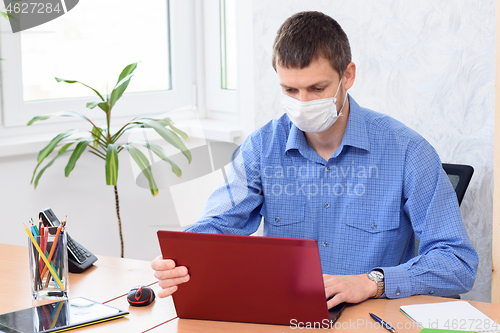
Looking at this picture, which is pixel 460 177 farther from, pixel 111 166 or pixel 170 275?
pixel 111 166

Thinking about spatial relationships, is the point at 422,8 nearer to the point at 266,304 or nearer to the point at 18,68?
the point at 266,304

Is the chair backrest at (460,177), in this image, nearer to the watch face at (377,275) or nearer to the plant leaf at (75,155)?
the watch face at (377,275)

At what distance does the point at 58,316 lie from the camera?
4.00ft

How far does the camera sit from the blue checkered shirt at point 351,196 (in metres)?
1.47

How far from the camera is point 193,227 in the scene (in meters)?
1.50

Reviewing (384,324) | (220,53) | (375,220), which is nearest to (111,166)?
(220,53)

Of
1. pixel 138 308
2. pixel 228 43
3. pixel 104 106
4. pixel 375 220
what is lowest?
pixel 138 308

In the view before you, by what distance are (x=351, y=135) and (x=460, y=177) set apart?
0.42 m

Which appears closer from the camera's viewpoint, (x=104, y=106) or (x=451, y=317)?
(x=451, y=317)

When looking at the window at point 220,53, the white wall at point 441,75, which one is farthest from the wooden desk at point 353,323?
the window at point 220,53

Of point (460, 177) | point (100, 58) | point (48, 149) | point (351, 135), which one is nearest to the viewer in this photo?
point (351, 135)

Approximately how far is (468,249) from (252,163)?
0.65 meters

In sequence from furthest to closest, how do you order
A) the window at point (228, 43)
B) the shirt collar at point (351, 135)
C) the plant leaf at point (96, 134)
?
1. the window at point (228, 43)
2. the plant leaf at point (96, 134)
3. the shirt collar at point (351, 135)

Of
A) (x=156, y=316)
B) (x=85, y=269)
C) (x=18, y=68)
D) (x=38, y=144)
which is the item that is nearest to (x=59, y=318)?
(x=156, y=316)
